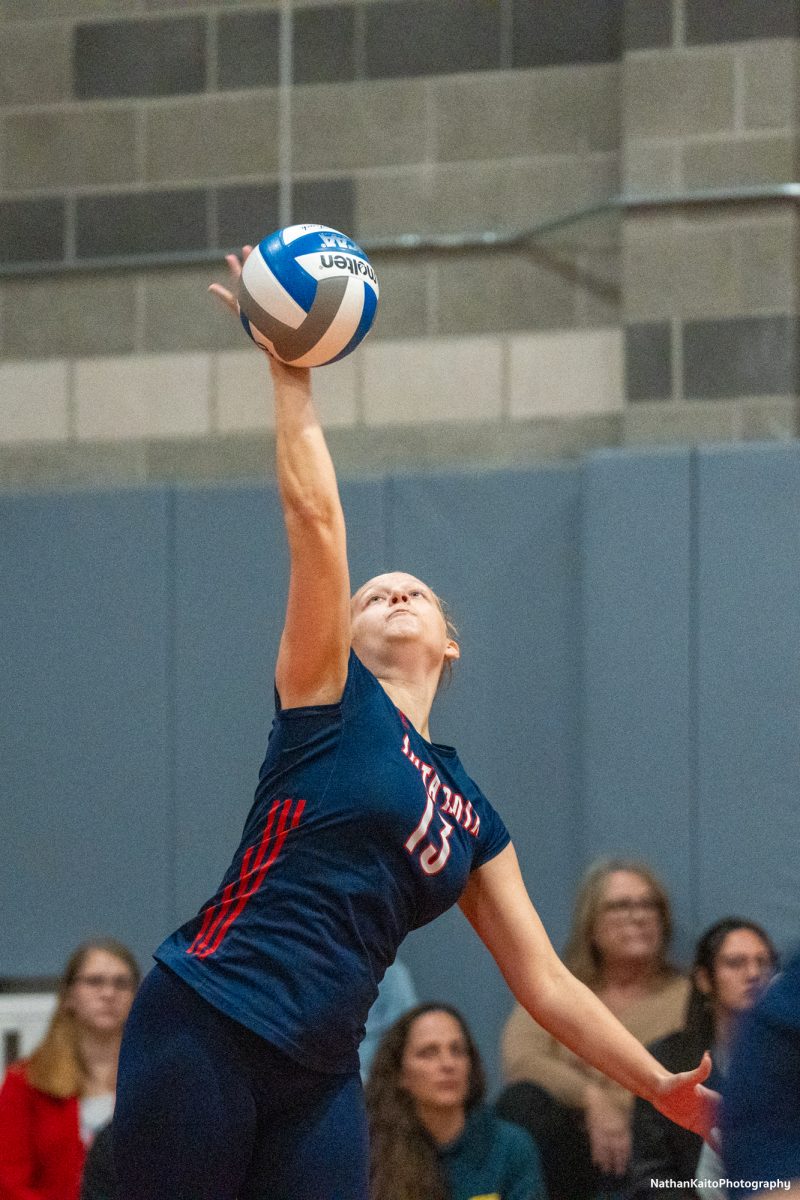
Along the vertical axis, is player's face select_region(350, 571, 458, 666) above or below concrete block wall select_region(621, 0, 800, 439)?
below

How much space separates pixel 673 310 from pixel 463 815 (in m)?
3.77

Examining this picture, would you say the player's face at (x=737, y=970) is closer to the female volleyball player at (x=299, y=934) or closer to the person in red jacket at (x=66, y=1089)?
the person in red jacket at (x=66, y=1089)

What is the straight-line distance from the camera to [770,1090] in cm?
171

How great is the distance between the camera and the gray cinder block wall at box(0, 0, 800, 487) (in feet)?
19.7

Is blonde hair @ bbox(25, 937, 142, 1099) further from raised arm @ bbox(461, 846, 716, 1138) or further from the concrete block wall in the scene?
the concrete block wall

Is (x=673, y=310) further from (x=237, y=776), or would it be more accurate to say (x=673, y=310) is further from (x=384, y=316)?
(x=237, y=776)

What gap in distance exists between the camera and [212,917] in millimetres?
2480

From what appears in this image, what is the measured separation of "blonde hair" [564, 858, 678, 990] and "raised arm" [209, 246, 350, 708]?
2877 millimetres

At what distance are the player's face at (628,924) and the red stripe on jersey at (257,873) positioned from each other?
2.93 metres

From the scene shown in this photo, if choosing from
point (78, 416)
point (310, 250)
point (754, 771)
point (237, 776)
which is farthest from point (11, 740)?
point (310, 250)

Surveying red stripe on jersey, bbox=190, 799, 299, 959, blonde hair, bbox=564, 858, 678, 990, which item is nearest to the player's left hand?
red stripe on jersey, bbox=190, 799, 299, 959

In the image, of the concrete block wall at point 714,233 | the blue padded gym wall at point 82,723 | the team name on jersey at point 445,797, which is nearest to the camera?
the team name on jersey at point 445,797

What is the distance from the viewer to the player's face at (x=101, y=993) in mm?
4848

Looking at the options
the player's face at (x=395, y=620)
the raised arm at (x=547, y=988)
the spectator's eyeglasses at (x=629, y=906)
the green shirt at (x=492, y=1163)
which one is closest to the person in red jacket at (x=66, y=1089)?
the green shirt at (x=492, y=1163)
